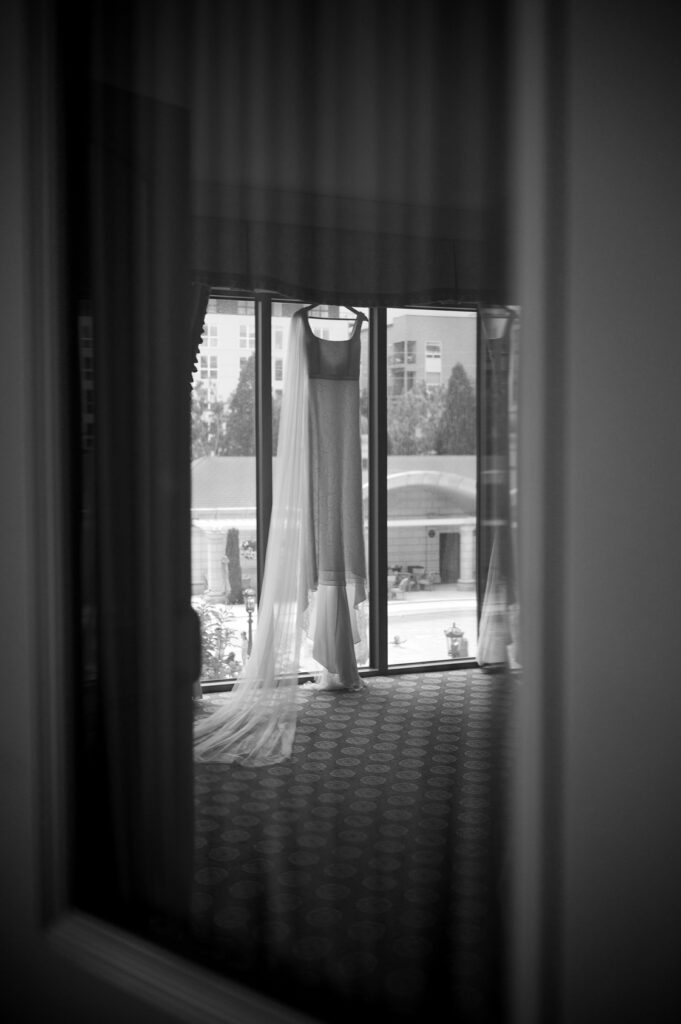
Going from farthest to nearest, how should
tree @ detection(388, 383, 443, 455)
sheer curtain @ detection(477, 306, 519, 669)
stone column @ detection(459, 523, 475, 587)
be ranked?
tree @ detection(388, 383, 443, 455) → stone column @ detection(459, 523, 475, 587) → sheer curtain @ detection(477, 306, 519, 669)

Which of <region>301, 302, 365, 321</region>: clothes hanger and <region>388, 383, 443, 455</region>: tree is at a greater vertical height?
<region>301, 302, 365, 321</region>: clothes hanger

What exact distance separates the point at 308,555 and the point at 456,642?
0.74 meters

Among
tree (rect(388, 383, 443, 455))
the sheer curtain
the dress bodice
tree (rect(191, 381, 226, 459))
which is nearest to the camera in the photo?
the sheer curtain

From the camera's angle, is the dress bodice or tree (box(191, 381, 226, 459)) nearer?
tree (box(191, 381, 226, 459))

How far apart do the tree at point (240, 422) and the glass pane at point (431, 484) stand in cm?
21

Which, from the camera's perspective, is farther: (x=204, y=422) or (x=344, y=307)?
(x=344, y=307)

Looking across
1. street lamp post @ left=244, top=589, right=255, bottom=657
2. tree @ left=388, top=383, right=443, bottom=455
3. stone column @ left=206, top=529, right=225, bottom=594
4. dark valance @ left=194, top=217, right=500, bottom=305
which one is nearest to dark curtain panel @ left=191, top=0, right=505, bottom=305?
dark valance @ left=194, top=217, right=500, bottom=305

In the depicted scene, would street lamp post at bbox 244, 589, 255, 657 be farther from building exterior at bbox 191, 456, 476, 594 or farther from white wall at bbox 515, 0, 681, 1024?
white wall at bbox 515, 0, 681, 1024

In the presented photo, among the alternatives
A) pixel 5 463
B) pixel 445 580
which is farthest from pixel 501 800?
pixel 5 463

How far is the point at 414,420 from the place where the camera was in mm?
1054

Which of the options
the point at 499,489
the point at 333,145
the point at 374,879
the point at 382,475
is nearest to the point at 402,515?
the point at 382,475

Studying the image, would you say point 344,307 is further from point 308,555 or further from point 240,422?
point 308,555

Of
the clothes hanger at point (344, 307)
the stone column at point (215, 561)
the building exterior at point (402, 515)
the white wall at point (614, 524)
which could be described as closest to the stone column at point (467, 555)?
the building exterior at point (402, 515)

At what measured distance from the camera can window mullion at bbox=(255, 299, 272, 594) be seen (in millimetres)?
1271
